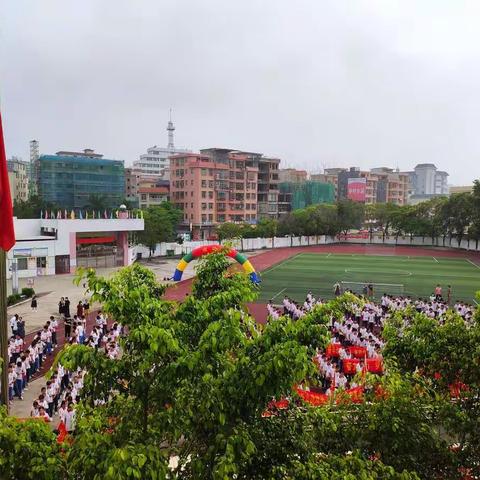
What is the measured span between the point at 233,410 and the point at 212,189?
187 feet

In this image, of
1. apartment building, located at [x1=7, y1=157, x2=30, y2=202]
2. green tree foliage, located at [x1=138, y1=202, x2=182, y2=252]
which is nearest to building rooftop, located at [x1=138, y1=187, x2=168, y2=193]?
green tree foliage, located at [x1=138, y1=202, x2=182, y2=252]

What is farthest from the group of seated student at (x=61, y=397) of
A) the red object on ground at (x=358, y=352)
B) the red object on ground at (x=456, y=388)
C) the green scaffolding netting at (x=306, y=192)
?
the green scaffolding netting at (x=306, y=192)

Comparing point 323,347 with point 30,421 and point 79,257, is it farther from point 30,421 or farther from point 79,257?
point 79,257

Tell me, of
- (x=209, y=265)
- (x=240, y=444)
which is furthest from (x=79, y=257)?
(x=240, y=444)

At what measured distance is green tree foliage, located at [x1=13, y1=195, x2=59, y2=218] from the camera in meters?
46.5

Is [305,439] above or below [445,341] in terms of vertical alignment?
below

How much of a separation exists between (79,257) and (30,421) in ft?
105

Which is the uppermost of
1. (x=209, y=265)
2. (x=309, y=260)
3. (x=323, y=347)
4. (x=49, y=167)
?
(x=49, y=167)

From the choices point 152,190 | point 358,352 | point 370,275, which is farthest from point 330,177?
point 358,352

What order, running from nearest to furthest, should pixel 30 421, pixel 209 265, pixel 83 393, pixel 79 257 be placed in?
pixel 30 421 < pixel 83 393 < pixel 209 265 < pixel 79 257

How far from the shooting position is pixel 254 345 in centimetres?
459

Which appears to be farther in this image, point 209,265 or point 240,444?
point 209,265

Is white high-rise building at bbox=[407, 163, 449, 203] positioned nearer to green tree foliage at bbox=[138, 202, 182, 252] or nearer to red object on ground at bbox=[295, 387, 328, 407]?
green tree foliage at bbox=[138, 202, 182, 252]

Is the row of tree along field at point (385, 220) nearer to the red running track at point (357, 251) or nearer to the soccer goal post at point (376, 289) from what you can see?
the red running track at point (357, 251)
